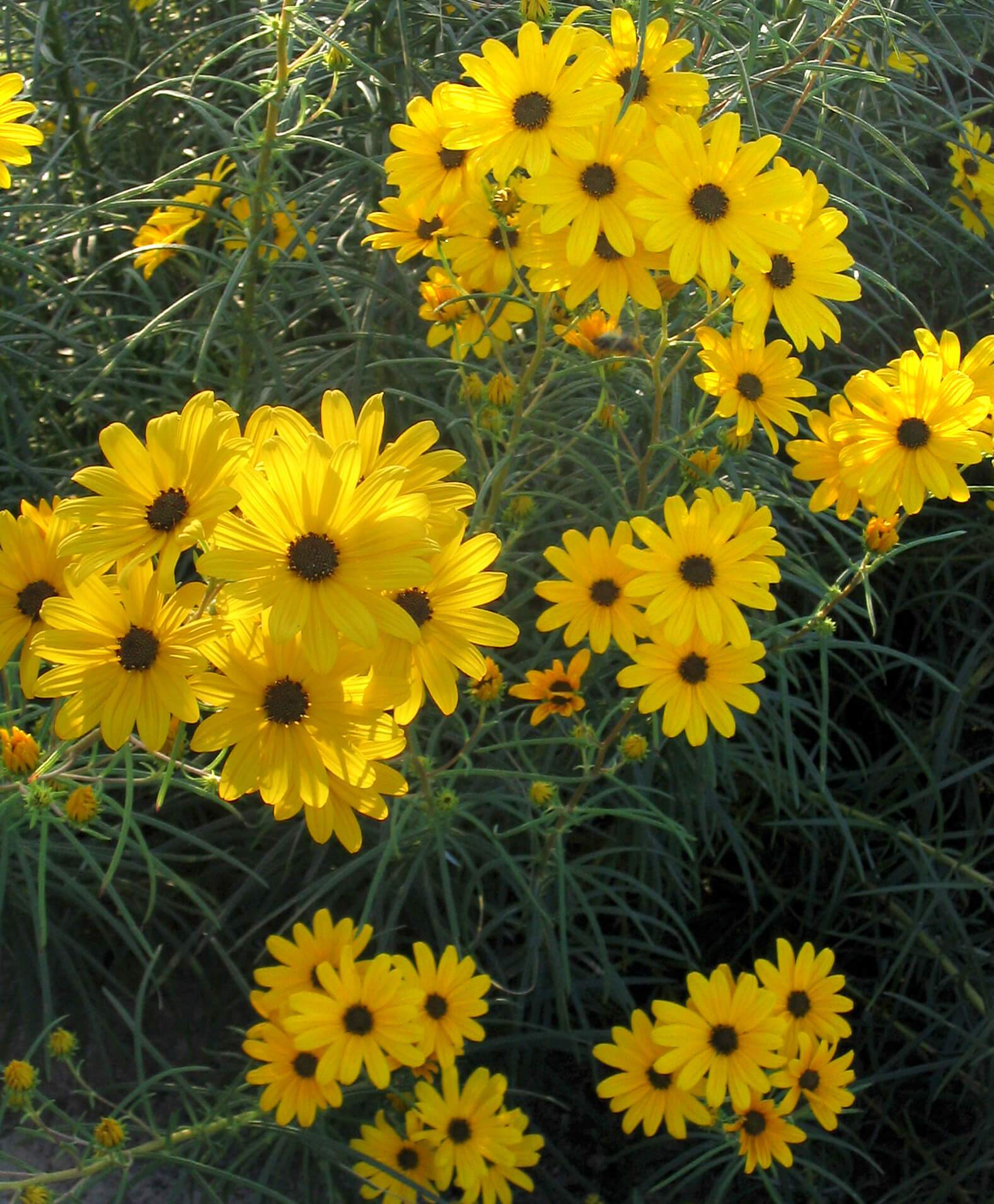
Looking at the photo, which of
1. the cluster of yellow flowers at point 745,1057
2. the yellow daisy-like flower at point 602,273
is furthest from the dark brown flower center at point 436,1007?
the yellow daisy-like flower at point 602,273

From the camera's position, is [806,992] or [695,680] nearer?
[695,680]

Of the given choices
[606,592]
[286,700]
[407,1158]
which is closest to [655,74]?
[606,592]

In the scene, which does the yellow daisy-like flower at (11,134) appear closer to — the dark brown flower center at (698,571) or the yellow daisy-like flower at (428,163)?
the yellow daisy-like flower at (428,163)

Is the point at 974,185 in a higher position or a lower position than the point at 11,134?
lower

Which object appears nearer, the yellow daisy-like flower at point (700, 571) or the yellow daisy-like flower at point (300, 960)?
the yellow daisy-like flower at point (700, 571)

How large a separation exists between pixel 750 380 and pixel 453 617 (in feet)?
1.99

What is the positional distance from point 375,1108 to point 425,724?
23.5 inches

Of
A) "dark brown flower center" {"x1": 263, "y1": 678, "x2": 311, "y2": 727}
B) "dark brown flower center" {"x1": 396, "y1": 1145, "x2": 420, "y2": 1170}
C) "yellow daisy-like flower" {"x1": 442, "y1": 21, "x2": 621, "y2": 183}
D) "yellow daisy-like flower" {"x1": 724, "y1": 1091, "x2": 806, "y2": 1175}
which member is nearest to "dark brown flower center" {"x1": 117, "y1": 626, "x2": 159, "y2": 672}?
"dark brown flower center" {"x1": 263, "y1": 678, "x2": 311, "y2": 727}

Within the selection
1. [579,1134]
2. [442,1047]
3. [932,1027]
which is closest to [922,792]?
[932,1027]

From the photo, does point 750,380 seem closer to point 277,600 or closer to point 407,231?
point 407,231

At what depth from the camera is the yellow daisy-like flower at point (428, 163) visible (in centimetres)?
154

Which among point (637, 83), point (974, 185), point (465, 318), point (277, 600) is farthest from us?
point (974, 185)

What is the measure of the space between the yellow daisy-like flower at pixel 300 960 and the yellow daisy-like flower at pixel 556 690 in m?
0.38

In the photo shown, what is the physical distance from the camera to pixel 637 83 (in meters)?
1.46
